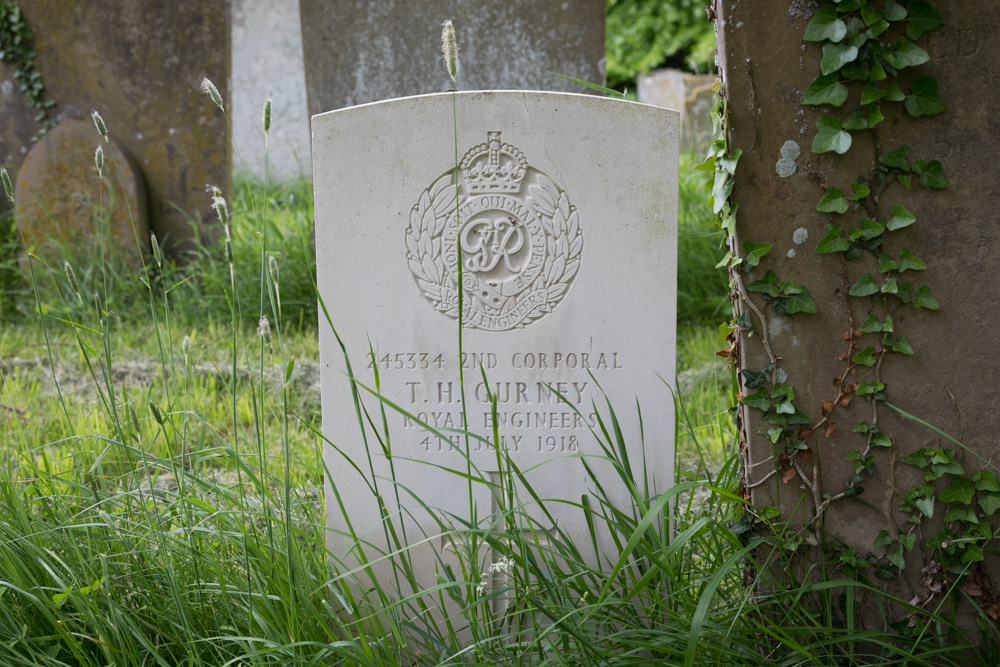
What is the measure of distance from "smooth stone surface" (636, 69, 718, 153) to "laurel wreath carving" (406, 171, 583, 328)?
171cm

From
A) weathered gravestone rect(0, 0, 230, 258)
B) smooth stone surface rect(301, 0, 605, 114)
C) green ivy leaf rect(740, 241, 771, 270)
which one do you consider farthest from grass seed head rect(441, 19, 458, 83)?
weathered gravestone rect(0, 0, 230, 258)

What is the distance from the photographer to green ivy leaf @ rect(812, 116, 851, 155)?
1.83 metres

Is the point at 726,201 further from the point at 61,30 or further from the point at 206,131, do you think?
the point at 61,30

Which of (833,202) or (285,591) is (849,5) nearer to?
(833,202)

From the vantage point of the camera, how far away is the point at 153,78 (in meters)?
4.78

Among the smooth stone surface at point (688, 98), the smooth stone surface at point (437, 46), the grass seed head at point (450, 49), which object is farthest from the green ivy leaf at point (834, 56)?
the smooth stone surface at point (437, 46)

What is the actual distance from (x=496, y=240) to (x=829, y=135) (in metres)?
0.75

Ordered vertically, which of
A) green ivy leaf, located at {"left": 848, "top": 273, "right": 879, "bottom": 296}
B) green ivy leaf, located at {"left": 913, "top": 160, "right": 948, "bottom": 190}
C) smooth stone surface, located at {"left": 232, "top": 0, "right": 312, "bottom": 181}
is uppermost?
smooth stone surface, located at {"left": 232, "top": 0, "right": 312, "bottom": 181}

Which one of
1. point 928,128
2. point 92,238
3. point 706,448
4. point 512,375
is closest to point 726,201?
point 928,128

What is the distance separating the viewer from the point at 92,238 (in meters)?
4.66

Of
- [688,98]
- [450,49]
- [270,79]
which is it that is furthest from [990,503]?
[270,79]

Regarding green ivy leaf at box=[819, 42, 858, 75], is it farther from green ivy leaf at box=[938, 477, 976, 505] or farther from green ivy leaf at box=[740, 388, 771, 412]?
green ivy leaf at box=[938, 477, 976, 505]

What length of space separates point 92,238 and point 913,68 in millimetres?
4139

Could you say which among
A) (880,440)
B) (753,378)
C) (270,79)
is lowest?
(880,440)
